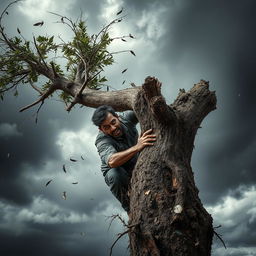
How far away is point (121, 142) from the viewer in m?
5.04

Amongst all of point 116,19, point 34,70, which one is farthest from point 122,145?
point 34,70

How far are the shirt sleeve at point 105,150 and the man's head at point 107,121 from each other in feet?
0.65

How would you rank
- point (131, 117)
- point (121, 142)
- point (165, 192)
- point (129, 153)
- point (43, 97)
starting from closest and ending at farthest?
point (165, 192), point (129, 153), point (121, 142), point (131, 117), point (43, 97)

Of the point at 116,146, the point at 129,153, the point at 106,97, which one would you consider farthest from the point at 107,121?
the point at 106,97

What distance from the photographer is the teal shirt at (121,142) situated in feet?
15.3

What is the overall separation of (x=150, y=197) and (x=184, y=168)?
0.65 m

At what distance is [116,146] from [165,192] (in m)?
1.31

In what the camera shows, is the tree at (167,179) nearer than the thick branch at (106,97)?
Yes

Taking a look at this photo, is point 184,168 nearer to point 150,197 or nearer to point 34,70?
point 150,197

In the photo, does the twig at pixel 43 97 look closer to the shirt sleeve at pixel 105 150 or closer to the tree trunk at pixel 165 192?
the shirt sleeve at pixel 105 150

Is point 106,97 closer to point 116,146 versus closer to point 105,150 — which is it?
point 116,146

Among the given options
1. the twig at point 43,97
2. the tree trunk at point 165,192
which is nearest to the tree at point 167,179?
the tree trunk at point 165,192

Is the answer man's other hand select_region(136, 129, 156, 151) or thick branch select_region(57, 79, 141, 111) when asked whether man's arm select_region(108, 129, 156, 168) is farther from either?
thick branch select_region(57, 79, 141, 111)

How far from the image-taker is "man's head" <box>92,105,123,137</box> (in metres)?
4.80
